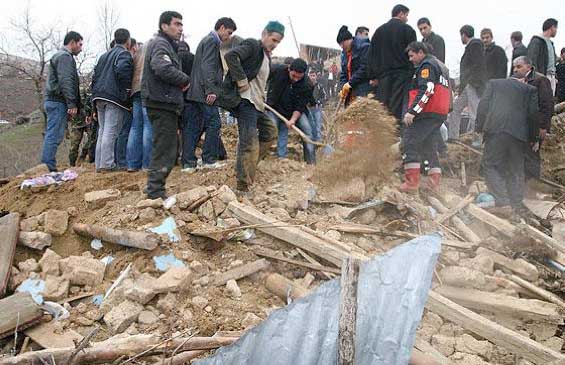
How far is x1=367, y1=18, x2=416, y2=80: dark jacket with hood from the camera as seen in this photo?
6.16m

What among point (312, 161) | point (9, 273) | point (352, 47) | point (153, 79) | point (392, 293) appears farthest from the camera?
point (312, 161)

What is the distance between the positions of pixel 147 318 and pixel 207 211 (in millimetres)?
1438

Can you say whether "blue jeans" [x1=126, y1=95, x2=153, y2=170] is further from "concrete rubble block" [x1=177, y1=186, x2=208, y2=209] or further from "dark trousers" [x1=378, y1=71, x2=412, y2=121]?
"dark trousers" [x1=378, y1=71, x2=412, y2=121]

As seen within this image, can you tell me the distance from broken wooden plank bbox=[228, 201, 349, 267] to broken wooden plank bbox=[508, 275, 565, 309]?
1712 millimetres

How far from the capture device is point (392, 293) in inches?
102

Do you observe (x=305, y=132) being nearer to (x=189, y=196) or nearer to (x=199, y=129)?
(x=199, y=129)

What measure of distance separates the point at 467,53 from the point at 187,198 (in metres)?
5.42

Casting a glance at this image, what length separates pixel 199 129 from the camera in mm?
6316

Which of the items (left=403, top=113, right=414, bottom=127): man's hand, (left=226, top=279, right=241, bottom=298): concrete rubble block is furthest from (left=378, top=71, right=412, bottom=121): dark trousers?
(left=226, top=279, right=241, bottom=298): concrete rubble block

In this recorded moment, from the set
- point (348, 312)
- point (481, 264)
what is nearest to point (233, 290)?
point (348, 312)

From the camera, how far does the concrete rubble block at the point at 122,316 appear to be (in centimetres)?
355

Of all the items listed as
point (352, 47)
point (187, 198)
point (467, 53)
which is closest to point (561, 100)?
point (467, 53)

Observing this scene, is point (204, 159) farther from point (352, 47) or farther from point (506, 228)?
point (506, 228)

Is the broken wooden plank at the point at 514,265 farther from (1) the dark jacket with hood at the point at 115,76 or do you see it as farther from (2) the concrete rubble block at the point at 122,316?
(1) the dark jacket with hood at the point at 115,76
